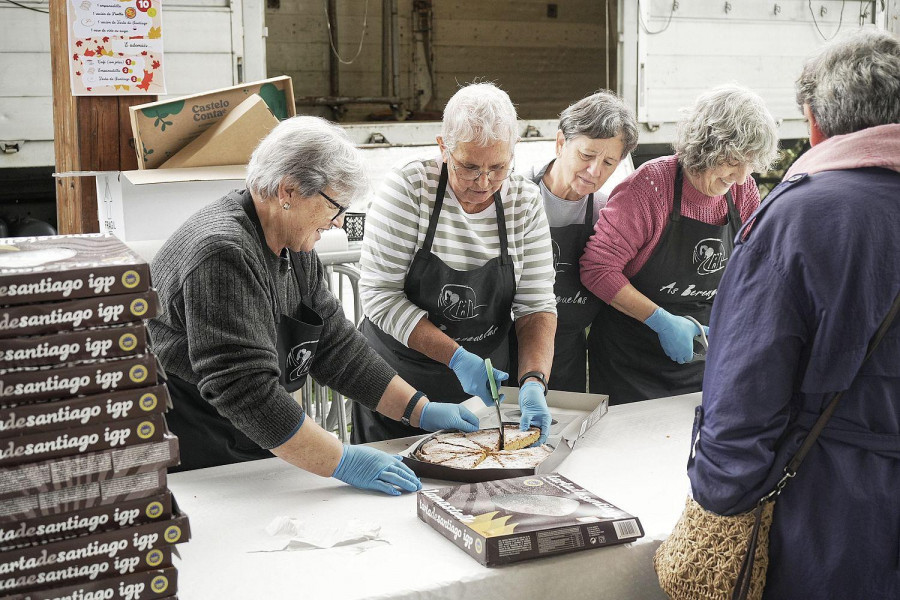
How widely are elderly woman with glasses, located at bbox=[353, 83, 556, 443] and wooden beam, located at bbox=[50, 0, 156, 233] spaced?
3.59ft

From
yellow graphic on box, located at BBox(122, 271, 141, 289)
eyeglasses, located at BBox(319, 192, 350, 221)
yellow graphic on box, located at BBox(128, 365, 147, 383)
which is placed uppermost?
eyeglasses, located at BBox(319, 192, 350, 221)

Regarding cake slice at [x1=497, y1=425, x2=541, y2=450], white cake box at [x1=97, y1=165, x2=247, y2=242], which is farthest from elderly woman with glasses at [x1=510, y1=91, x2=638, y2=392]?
white cake box at [x1=97, y1=165, x2=247, y2=242]

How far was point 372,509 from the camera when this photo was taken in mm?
1800

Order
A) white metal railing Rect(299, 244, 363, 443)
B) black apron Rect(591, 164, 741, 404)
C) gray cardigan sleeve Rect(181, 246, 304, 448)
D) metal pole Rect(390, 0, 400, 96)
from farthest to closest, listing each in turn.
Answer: metal pole Rect(390, 0, 400, 96) < white metal railing Rect(299, 244, 363, 443) < black apron Rect(591, 164, 741, 404) < gray cardigan sleeve Rect(181, 246, 304, 448)

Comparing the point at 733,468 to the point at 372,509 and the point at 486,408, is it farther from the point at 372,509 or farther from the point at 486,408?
the point at 486,408

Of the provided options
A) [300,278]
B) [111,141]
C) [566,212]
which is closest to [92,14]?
[111,141]

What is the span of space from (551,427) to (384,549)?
29.4 inches

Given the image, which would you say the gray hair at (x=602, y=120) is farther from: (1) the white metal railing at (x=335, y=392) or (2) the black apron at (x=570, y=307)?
(1) the white metal railing at (x=335, y=392)

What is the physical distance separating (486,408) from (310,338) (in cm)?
61

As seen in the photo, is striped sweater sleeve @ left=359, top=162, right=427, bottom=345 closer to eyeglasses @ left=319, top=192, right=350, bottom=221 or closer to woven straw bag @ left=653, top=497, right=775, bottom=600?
eyeglasses @ left=319, top=192, right=350, bottom=221

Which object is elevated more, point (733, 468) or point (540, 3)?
point (540, 3)

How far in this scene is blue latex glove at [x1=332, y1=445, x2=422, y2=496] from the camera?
1.88 metres

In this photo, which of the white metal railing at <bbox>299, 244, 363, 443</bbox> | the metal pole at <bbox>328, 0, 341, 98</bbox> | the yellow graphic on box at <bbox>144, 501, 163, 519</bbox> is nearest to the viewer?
the yellow graphic on box at <bbox>144, 501, 163, 519</bbox>

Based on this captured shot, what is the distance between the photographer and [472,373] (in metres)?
2.26
